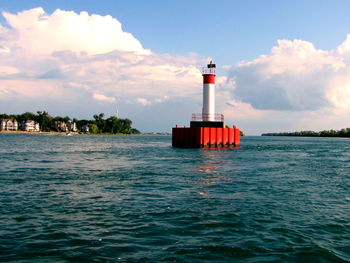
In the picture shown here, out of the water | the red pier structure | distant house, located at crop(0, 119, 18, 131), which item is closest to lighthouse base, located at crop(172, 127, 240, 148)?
the red pier structure

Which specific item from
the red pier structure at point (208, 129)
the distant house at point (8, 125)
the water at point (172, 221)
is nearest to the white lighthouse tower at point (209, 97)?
the red pier structure at point (208, 129)

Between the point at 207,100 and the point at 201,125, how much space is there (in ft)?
13.0

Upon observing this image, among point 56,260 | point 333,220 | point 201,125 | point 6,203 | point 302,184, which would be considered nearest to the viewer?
point 56,260

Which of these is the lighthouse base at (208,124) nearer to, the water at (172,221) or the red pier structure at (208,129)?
the red pier structure at (208,129)

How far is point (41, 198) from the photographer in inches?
479

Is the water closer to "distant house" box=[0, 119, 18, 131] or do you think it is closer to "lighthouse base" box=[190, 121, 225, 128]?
"lighthouse base" box=[190, 121, 225, 128]

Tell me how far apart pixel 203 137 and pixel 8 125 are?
179 metres

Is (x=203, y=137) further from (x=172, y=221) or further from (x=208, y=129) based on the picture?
(x=172, y=221)

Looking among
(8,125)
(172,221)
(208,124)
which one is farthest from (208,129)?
(8,125)

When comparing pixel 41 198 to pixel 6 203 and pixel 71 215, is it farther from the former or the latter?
pixel 71 215

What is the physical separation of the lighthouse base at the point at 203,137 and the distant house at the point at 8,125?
171 m

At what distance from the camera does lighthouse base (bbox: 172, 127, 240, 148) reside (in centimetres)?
4541

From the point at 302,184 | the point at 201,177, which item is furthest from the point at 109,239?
the point at 302,184

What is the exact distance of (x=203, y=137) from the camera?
4544 cm
